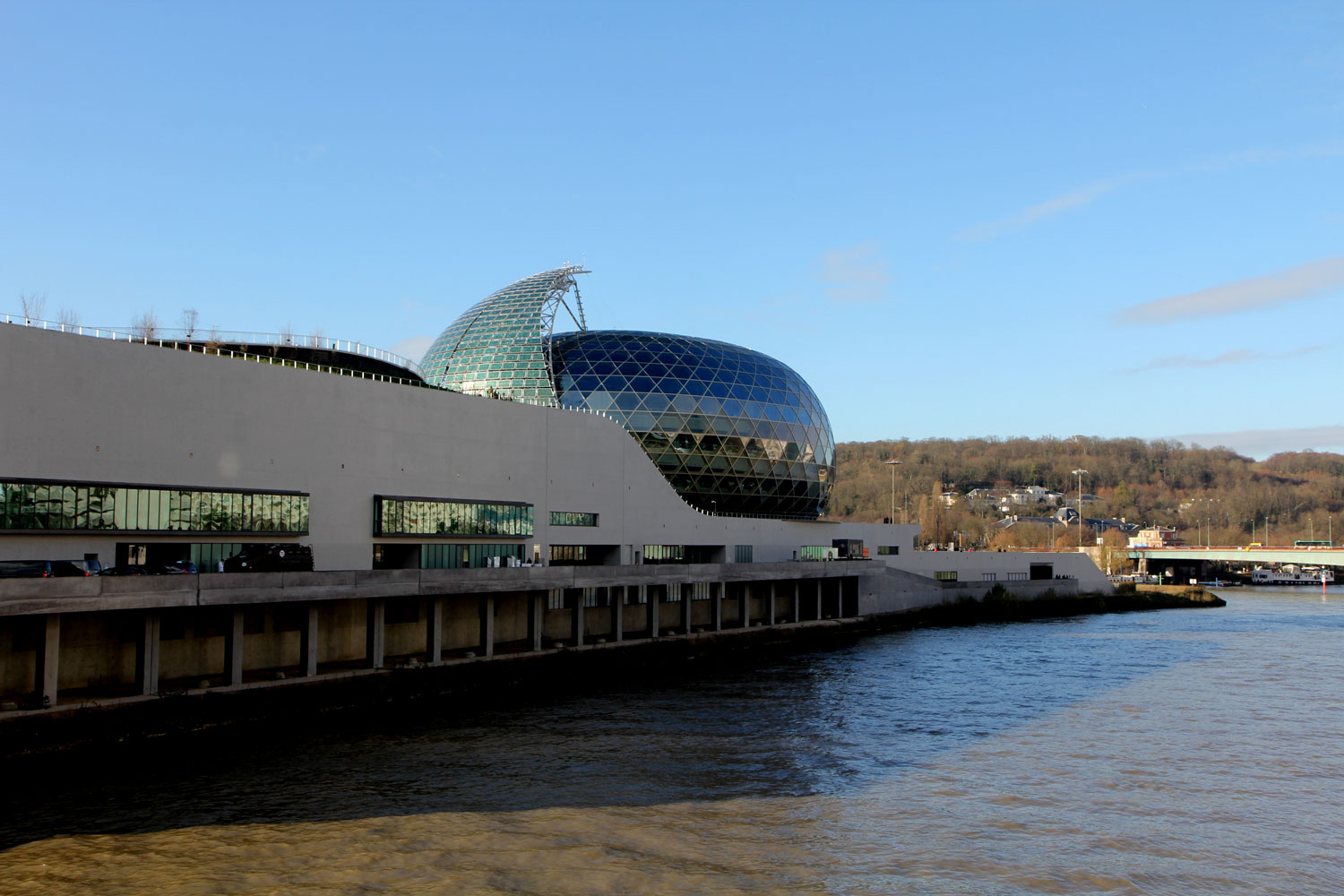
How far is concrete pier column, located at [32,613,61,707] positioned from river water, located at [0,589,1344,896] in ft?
13.2

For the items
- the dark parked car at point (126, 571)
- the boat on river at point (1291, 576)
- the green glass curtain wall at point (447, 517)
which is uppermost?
the green glass curtain wall at point (447, 517)

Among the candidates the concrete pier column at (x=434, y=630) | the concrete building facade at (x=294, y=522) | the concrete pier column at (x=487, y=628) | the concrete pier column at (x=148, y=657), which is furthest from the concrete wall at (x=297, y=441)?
the concrete pier column at (x=487, y=628)

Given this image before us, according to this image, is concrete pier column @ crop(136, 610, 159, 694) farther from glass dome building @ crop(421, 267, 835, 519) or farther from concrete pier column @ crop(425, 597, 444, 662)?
glass dome building @ crop(421, 267, 835, 519)

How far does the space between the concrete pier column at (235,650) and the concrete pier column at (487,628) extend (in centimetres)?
1295

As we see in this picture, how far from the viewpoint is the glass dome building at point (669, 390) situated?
279 ft

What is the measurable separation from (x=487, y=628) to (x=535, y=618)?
14.1 ft

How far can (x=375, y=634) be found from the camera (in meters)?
42.9

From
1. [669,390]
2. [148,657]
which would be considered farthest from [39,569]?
[669,390]

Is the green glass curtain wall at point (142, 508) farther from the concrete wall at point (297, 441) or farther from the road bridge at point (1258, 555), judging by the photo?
the road bridge at point (1258, 555)

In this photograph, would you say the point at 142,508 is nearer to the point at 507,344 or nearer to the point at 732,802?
the point at 732,802

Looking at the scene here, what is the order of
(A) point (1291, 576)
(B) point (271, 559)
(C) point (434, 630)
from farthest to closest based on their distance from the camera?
(A) point (1291, 576) → (C) point (434, 630) → (B) point (271, 559)

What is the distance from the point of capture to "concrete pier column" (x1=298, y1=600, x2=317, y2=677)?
Result: 39875 millimetres

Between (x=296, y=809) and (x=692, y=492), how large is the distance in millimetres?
61737

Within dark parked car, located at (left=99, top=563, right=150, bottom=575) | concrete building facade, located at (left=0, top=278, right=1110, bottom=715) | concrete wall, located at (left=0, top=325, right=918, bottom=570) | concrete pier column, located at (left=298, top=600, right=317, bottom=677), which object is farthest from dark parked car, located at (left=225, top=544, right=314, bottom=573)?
dark parked car, located at (left=99, top=563, right=150, bottom=575)
